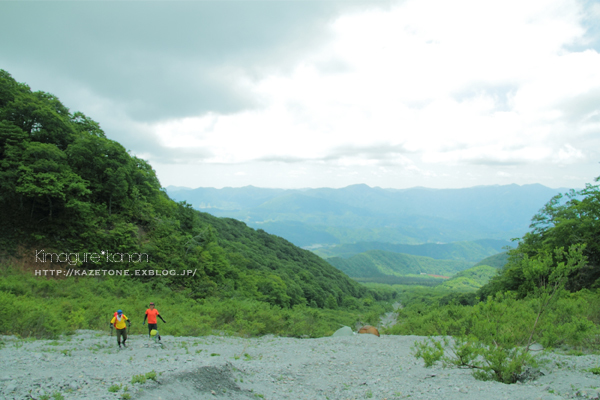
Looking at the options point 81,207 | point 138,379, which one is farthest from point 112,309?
point 138,379

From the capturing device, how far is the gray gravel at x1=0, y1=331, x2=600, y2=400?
8188 mm

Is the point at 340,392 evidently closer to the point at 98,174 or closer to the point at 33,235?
the point at 33,235

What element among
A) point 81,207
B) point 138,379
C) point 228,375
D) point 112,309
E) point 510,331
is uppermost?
point 81,207

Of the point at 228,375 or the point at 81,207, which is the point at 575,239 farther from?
the point at 81,207

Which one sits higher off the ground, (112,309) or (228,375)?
(228,375)

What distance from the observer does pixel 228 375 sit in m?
10.4

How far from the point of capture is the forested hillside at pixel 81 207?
2256 cm

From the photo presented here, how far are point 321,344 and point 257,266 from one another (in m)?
32.1

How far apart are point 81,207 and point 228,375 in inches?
818

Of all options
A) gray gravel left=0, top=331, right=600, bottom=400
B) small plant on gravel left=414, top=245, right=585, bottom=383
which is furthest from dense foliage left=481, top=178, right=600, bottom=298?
gray gravel left=0, top=331, right=600, bottom=400

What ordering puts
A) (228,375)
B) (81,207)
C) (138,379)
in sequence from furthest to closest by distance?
1. (81,207)
2. (228,375)
3. (138,379)

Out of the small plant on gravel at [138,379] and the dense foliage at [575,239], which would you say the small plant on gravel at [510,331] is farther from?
the dense foliage at [575,239]

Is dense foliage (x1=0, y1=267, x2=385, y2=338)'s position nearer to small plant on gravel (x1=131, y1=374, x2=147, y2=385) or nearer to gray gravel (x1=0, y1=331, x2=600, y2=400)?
gray gravel (x1=0, y1=331, x2=600, y2=400)

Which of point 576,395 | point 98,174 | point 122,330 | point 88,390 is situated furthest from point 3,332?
point 576,395
